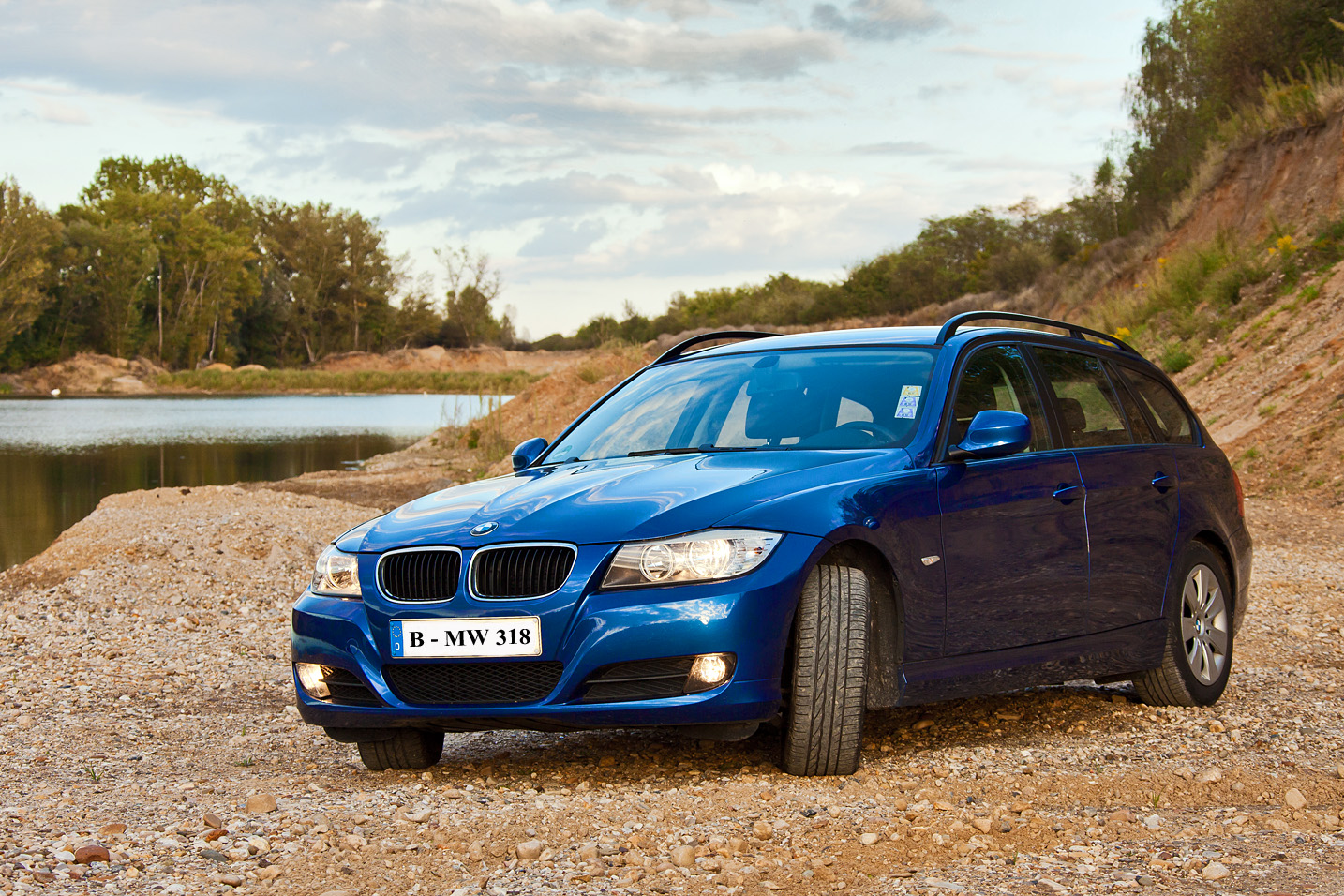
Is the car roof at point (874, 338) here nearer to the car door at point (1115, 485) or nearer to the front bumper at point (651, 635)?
the car door at point (1115, 485)

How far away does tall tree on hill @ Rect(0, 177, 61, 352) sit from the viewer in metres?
88.3

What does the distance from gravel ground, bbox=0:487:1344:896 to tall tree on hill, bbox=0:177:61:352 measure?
91.5 metres

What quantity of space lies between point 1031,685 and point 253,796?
10.2 feet

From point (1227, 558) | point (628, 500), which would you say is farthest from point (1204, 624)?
point (628, 500)

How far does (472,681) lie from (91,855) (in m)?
1.28

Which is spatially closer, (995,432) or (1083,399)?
(995,432)

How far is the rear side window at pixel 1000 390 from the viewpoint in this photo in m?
5.45

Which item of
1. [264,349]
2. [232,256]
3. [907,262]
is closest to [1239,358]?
[907,262]

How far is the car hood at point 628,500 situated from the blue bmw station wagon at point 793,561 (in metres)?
0.01

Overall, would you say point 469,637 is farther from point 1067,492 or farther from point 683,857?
point 1067,492

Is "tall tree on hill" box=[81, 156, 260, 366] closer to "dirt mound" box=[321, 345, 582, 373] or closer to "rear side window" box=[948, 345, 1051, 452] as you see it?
"dirt mound" box=[321, 345, 582, 373]

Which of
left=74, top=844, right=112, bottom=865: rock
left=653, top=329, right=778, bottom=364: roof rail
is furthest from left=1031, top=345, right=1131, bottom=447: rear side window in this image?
left=74, top=844, right=112, bottom=865: rock

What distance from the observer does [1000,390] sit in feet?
18.6

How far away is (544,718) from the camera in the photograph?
4.34 meters
